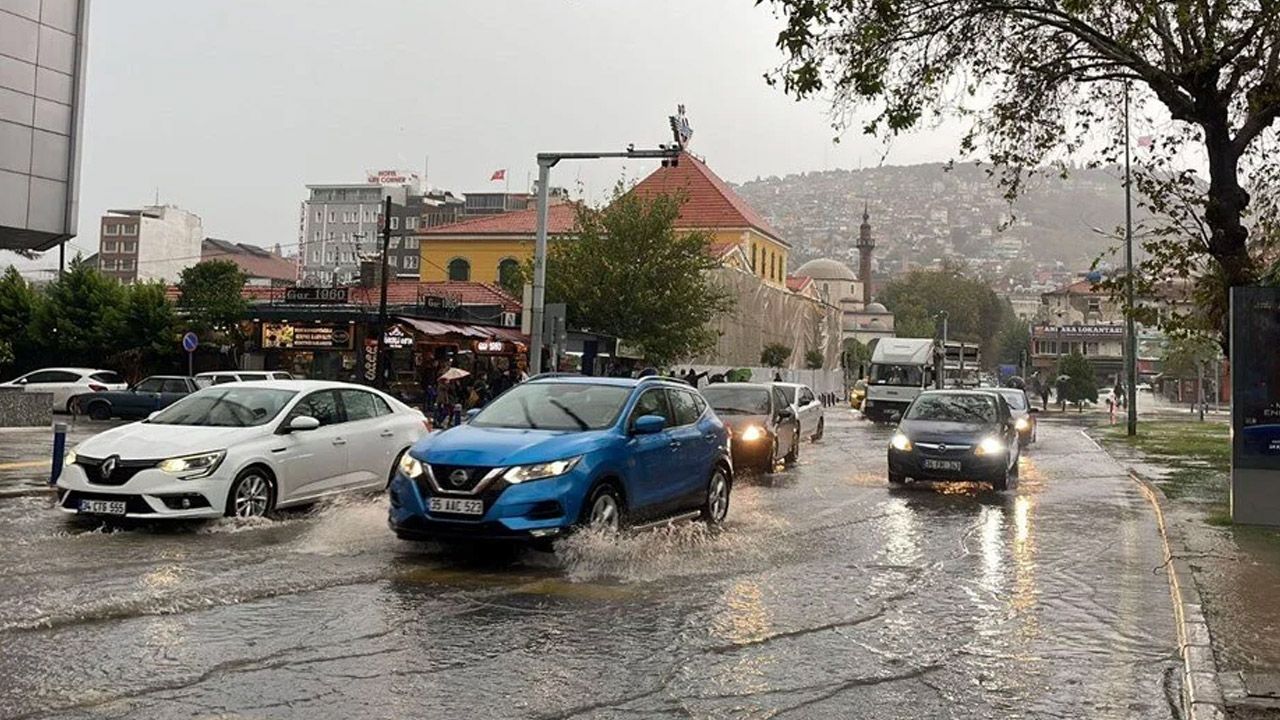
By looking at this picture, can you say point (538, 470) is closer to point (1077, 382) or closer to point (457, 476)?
point (457, 476)

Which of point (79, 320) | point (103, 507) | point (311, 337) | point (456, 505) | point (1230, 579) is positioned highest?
point (79, 320)

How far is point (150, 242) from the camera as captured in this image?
120 meters

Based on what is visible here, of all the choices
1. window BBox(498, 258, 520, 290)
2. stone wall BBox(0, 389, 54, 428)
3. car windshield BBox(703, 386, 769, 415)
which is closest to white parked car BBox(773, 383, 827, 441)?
car windshield BBox(703, 386, 769, 415)

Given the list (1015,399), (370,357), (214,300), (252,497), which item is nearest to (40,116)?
(214,300)

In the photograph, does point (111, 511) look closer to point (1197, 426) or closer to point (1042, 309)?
point (1197, 426)

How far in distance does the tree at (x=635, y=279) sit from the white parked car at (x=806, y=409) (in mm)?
9969

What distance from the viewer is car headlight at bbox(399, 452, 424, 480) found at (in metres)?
8.95

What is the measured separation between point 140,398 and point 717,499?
74.1 feet

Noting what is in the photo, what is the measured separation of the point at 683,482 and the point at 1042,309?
141 m

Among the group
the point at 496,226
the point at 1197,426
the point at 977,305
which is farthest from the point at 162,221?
the point at 1197,426

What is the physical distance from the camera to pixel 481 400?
3416 cm

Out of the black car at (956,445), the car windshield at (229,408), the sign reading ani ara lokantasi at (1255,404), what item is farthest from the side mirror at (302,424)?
the sign reading ani ara lokantasi at (1255,404)

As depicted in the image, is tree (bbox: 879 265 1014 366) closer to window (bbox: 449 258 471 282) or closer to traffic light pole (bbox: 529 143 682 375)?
window (bbox: 449 258 471 282)

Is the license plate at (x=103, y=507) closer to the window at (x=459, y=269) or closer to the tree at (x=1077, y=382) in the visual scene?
the window at (x=459, y=269)
